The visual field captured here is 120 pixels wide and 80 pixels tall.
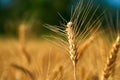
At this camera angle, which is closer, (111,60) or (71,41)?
(71,41)

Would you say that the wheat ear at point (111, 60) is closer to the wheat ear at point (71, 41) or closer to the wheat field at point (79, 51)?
the wheat field at point (79, 51)

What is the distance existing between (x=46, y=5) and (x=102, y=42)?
68.4 ft

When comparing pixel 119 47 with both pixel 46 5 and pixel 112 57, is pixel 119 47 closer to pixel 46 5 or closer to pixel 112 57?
pixel 112 57

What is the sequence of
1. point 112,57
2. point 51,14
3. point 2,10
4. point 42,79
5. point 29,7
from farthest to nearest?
point 2,10
point 29,7
point 51,14
point 42,79
point 112,57

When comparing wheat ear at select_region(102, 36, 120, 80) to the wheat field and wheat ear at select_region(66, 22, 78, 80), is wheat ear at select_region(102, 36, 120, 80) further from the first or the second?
wheat ear at select_region(66, 22, 78, 80)

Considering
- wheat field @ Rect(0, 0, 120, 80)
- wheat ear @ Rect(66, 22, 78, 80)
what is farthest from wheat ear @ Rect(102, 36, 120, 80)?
wheat ear @ Rect(66, 22, 78, 80)

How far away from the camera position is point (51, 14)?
21.9 metres

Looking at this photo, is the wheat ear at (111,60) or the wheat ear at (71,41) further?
the wheat ear at (111,60)

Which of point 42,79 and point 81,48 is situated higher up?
point 81,48

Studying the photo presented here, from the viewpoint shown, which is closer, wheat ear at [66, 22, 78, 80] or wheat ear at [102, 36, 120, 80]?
wheat ear at [66, 22, 78, 80]

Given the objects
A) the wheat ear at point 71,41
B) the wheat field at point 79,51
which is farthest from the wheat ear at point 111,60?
the wheat ear at point 71,41

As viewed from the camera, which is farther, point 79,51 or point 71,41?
point 79,51

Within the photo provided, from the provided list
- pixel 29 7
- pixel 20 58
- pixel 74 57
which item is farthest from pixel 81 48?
pixel 29 7

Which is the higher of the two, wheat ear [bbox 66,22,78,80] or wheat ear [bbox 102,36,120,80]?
wheat ear [bbox 66,22,78,80]
